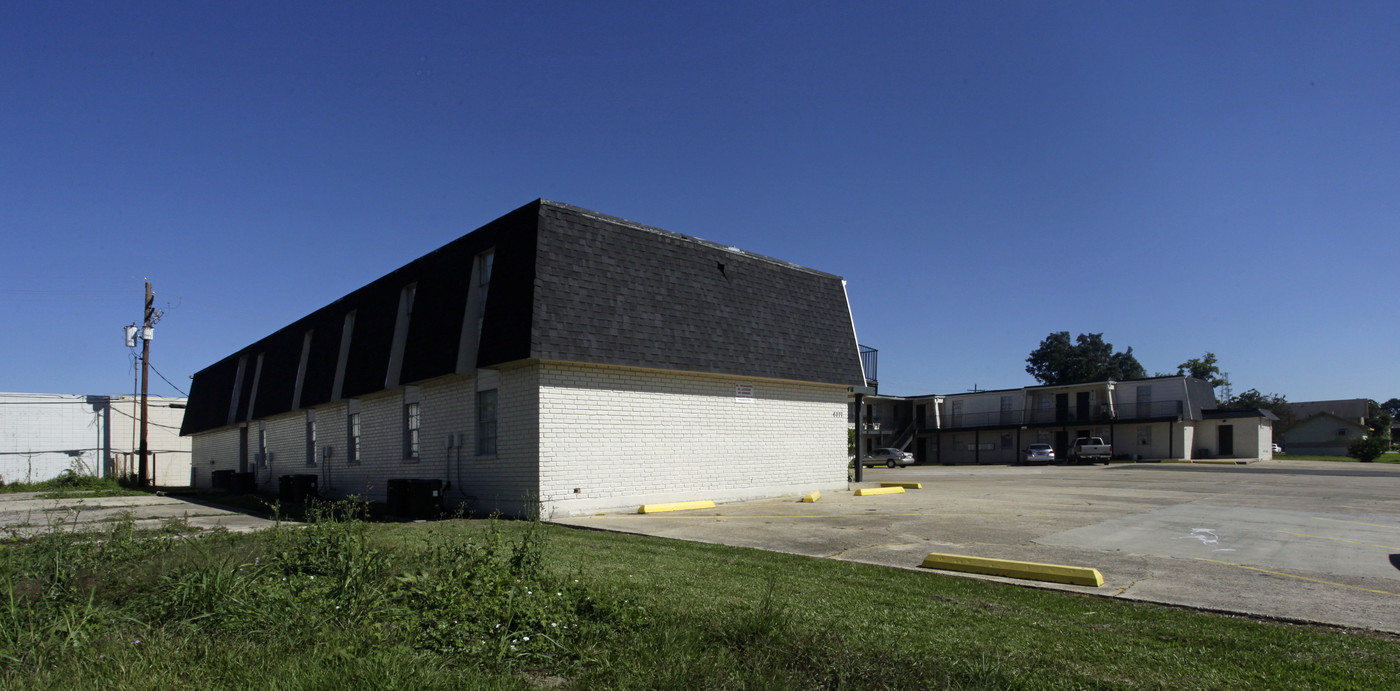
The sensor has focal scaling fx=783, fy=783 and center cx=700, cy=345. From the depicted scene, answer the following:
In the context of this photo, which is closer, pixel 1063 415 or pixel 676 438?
pixel 676 438

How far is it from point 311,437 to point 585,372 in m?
15.1

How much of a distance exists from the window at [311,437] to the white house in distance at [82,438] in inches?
776

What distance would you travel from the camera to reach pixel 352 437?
77.3 feet

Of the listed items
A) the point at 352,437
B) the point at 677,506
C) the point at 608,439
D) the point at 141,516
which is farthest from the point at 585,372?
the point at 352,437

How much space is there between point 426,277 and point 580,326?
6083mm

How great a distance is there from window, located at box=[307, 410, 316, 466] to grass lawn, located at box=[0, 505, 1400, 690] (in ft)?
62.7

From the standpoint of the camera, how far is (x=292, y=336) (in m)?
28.1

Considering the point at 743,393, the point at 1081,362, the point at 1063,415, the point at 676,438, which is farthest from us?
the point at 1081,362

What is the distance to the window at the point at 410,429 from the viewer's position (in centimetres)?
2022

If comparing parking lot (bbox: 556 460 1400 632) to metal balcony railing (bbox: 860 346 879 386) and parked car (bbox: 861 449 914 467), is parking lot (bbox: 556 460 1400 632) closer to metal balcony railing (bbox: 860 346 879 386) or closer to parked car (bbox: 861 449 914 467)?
metal balcony railing (bbox: 860 346 879 386)

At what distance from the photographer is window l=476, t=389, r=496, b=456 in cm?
1703

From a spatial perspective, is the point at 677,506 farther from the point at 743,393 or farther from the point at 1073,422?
the point at 1073,422

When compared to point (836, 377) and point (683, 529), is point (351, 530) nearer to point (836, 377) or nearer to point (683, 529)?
point (683, 529)

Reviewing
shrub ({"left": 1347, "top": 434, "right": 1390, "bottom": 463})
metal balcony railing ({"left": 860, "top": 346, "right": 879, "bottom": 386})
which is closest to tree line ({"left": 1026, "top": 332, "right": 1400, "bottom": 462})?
shrub ({"left": 1347, "top": 434, "right": 1390, "bottom": 463})
